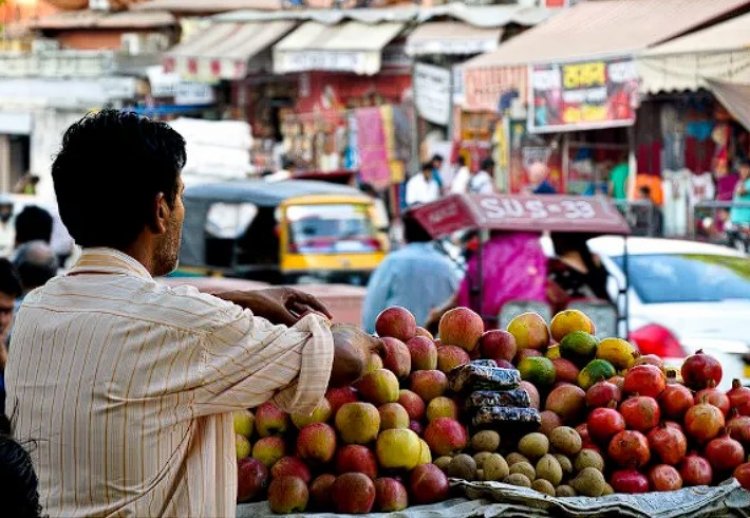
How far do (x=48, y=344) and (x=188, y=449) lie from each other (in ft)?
1.10

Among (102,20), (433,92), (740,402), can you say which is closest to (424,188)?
(433,92)

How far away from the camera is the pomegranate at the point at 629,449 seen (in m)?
4.29

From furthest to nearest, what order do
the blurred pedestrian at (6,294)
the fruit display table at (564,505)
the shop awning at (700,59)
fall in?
the shop awning at (700,59) → the blurred pedestrian at (6,294) → the fruit display table at (564,505)

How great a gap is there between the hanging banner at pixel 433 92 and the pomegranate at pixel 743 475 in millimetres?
21014

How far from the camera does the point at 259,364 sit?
3.01 metres

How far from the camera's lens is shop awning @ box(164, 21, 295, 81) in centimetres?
2755

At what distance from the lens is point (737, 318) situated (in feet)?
31.3

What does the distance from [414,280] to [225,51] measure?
19.0 metres

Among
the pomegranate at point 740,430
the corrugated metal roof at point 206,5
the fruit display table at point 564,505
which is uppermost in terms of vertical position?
the corrugated metal roof at point 206,5

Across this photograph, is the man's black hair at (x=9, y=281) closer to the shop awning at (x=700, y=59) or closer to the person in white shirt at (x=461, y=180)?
the shop awning at (x=700, y=59)

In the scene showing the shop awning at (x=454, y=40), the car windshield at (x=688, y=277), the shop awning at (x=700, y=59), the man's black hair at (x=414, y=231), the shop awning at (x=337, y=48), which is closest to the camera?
the man's black hair at (x=414, y=231)

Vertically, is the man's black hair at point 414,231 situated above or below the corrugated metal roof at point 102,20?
below

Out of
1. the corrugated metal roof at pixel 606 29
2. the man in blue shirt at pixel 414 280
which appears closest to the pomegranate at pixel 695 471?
the man in blue shirt at pixel 414 280

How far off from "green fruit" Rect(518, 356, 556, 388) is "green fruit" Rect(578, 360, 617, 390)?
3.3 inches
